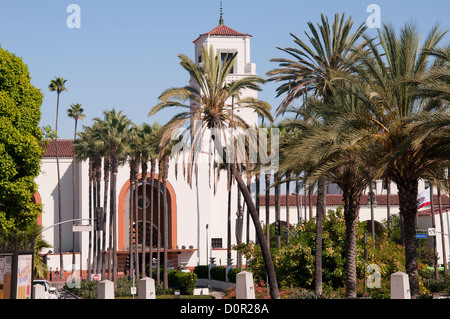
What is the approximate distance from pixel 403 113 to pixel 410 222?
Answer: 366 centimetres

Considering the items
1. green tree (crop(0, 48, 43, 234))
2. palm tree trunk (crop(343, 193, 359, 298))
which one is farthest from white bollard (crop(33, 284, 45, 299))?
palm tree trunk (crop(343, 193, 359, 298))

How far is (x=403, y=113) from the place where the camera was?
2166cm

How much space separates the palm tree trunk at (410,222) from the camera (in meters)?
21.3

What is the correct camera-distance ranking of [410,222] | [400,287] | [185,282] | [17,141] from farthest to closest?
[185,282], [17,141], [410,222], [400,287]

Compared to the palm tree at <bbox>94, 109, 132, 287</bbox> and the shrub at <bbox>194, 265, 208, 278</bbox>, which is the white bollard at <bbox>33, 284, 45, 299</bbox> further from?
the shrub at <bbox>194, 265, 208, 278</bbox>

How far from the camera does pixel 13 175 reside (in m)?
30.1

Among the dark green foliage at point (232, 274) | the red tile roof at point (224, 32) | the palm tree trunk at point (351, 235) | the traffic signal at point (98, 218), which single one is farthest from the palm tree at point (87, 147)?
the palm tree trunk at point (351, 235)

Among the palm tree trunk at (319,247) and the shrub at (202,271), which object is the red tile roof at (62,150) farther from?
the palm tree trunk at (319,247)

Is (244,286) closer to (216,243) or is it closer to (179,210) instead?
(179,210)

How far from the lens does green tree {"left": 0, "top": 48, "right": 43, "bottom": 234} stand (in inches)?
1180

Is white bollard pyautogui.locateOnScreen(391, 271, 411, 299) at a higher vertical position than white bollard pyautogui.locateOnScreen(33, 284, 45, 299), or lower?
higher

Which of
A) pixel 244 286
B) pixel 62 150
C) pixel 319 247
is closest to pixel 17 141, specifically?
pixel 319 247
